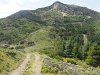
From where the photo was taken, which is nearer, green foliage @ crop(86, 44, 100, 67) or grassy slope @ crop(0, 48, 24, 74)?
grassy slope @ crop(0, 48, 24, 74)

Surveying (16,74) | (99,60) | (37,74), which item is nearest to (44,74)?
(37,74)

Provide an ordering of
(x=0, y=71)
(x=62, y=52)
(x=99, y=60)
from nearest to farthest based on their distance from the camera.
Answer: (x=0, y=71)
(x=99, y=60)
(x=62, y=52)

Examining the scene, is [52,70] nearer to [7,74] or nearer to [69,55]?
[7,74]

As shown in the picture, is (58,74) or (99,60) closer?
(58,74)

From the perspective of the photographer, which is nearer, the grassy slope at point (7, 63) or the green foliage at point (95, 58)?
the grassy slope at point (7, 63)

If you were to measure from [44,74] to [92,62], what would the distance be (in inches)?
1652

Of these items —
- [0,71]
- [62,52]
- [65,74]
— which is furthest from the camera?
[62,52]

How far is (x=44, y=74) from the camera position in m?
46.0

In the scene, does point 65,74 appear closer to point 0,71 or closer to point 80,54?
point 0,71

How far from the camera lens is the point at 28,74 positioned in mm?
44406

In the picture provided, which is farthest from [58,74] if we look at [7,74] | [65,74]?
[7,74]

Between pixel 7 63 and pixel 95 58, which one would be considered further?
pixel 95 58

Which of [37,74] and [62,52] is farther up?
[37,74]

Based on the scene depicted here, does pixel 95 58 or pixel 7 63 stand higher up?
pixel 7 63
